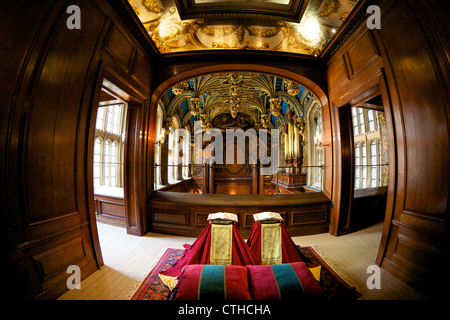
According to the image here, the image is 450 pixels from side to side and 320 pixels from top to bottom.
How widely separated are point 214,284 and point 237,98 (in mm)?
10628

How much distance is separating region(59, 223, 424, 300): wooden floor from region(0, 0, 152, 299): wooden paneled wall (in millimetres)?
328

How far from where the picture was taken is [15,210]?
63.7 inches

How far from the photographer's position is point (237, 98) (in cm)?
1050

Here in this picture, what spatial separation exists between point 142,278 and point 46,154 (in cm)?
215

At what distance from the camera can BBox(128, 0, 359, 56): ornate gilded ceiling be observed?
292 centimetres

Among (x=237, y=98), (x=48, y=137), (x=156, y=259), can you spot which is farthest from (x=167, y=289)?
(x=237, y=98)

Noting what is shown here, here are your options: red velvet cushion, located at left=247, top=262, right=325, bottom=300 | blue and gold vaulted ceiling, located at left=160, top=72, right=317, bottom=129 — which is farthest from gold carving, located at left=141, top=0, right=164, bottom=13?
red velvet cushion, located at left=247, top=262, right=325, bottom=300

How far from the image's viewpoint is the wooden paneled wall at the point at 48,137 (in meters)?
1.54

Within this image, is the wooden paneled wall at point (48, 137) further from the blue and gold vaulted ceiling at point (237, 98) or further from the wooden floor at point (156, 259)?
the blue and gold vaulted ceiling at point (237, 98)

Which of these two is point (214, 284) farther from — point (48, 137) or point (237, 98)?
point (237, 98)

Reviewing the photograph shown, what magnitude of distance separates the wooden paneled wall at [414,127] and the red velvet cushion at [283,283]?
1.73 m

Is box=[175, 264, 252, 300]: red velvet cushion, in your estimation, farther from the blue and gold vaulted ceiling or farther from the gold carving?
the blue and gold vaulted ceiling

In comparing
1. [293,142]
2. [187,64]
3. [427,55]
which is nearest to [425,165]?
[427,55]

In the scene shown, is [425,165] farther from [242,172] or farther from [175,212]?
[242,172]
